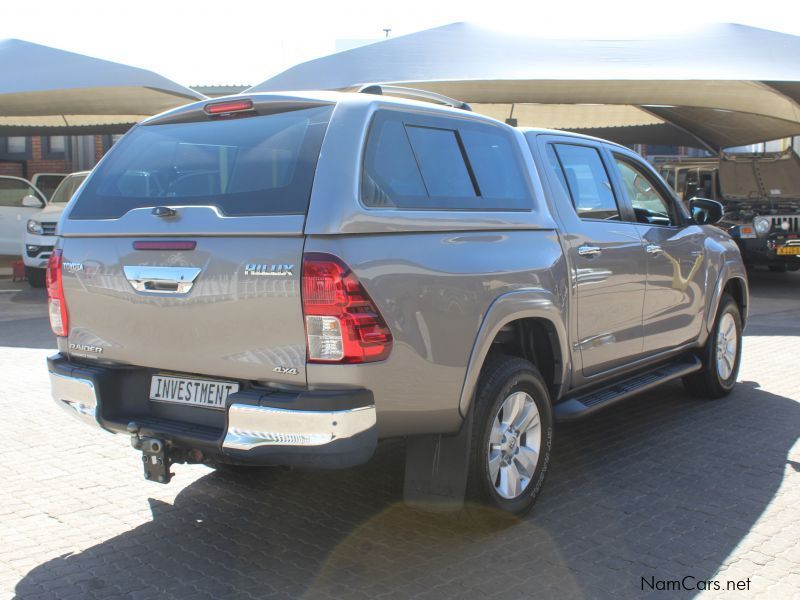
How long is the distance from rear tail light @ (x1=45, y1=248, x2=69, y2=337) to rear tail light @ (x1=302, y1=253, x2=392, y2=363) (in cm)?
141

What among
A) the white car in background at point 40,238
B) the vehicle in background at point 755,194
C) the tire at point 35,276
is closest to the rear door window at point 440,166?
the vehicle in background at point 755,194

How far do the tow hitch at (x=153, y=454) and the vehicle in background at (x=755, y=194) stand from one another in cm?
1205

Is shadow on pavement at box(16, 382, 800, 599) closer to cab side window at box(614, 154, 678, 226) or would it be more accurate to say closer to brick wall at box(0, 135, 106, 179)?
cab side window at box(614, 154, 678, 226)

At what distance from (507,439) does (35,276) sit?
12.5 meters

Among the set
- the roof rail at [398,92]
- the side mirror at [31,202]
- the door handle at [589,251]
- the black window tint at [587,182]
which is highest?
the roof rail at [398,92]

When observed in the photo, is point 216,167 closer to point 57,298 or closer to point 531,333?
point 57,298

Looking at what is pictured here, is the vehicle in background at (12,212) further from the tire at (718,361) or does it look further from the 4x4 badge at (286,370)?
the 4x4 badge at (286,370)

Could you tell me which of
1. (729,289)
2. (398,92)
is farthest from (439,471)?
(729,289)

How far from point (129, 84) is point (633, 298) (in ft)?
46.0

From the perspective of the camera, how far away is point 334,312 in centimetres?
328

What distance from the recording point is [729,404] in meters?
6.62

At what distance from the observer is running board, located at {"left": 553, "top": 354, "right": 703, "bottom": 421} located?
4.70 m

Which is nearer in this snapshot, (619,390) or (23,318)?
(619,390)

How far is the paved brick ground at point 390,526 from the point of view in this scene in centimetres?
361
